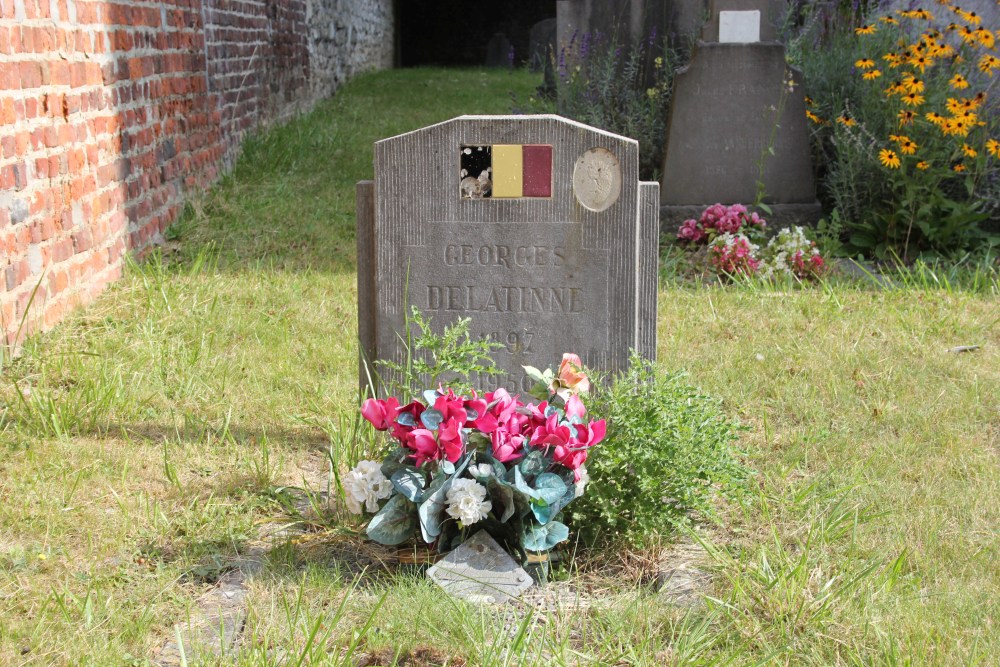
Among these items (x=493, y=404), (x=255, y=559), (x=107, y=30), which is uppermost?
(x=107, y=30)

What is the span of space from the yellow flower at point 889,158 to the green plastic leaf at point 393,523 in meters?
4.03

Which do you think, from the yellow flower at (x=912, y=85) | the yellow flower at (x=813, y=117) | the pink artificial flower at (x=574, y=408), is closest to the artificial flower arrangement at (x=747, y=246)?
the yellow flower at (x=813, y=117)

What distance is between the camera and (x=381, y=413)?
2529 millimetres

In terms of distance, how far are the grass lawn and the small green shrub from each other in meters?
0.18

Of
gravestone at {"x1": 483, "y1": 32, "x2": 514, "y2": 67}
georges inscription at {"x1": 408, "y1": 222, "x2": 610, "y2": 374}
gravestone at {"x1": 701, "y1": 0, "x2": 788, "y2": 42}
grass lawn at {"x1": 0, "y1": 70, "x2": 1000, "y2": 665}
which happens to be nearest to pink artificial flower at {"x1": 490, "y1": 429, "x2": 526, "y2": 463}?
grass lawn at {"x1": 0, "y1": 70, "x2": 1000, "y2": 665}

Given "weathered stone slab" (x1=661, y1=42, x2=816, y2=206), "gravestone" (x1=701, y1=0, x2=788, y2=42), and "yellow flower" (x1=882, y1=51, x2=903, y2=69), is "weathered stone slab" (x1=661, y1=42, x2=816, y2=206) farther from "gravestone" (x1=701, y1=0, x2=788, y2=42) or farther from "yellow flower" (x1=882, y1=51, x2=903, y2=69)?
"yellow flower" (x1=882, y1=51, x2=903, y2=69)

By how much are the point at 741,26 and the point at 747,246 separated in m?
1.43

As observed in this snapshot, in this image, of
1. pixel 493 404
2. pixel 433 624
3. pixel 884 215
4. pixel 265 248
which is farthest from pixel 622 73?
pixel 433 624

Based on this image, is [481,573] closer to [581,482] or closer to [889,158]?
[581,482]

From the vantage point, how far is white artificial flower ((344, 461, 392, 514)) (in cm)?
251

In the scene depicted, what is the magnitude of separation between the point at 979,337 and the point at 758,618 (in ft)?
8.49

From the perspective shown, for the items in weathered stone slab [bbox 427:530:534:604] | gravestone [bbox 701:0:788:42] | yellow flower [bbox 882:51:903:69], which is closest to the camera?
weathered stone slab [bbox 427:530:534:604]

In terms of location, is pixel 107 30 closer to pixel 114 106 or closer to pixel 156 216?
pixel 114 106

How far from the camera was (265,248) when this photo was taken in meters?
5.63
